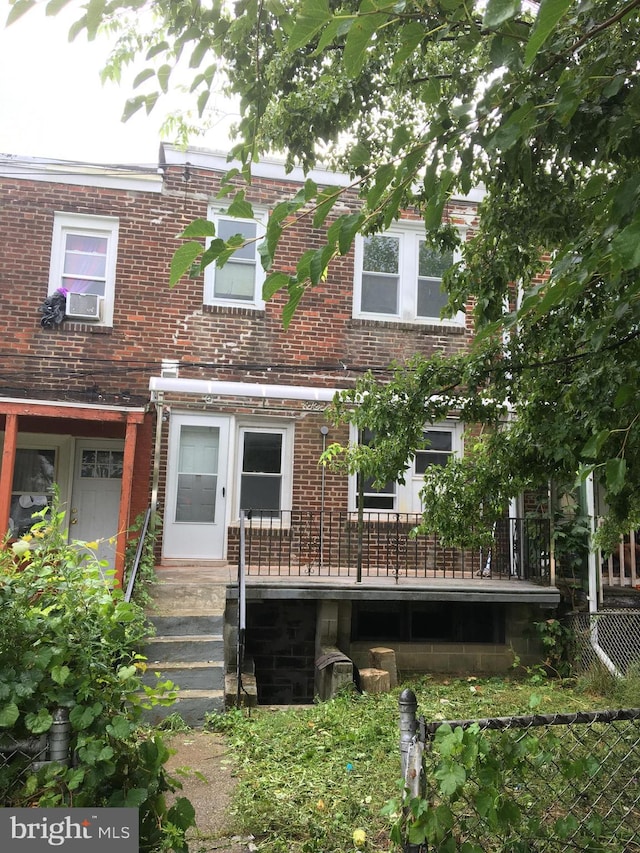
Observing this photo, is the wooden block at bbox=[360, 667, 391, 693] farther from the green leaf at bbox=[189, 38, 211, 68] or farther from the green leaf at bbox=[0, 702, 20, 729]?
the green leaf at bbox=[189, 38, 211, 68]

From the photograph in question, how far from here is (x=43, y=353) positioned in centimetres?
954

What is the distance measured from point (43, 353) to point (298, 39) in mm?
8848

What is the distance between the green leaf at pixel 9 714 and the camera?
2057 mm

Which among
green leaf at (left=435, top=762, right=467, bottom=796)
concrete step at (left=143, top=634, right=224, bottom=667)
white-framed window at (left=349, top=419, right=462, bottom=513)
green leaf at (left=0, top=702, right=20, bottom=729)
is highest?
white-framed window at (left=349, top=419, right=462, bottom=513)

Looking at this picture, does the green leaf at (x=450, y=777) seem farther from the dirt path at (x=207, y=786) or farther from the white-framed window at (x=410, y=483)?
the white-framed window at (x=410, y=483)

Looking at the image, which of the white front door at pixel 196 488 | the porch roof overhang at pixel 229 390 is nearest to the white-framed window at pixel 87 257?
the porch roof overhang at pixel 229 390

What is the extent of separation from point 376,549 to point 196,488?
2927mm

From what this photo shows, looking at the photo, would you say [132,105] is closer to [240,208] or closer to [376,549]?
[240,208]

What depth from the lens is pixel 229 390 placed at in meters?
9.23

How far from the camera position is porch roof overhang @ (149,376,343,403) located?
904 centimetres

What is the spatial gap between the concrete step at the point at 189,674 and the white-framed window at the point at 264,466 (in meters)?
3.79

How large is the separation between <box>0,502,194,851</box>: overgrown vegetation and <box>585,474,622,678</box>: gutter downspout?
616 cm

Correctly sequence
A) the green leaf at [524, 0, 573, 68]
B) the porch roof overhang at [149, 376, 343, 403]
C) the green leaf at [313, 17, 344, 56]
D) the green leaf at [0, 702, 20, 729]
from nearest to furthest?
the green leaf at [524, 0, 573, 68], the green leaf at [313, 17, 344, 56], the green leaf at [0, 702, 20, 729], the porch roof overhang at [149, 376, 343, 403]

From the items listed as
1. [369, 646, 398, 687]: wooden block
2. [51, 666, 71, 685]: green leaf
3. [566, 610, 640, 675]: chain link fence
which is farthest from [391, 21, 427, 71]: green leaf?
[566, 610, 640, 675]: chain link fence
